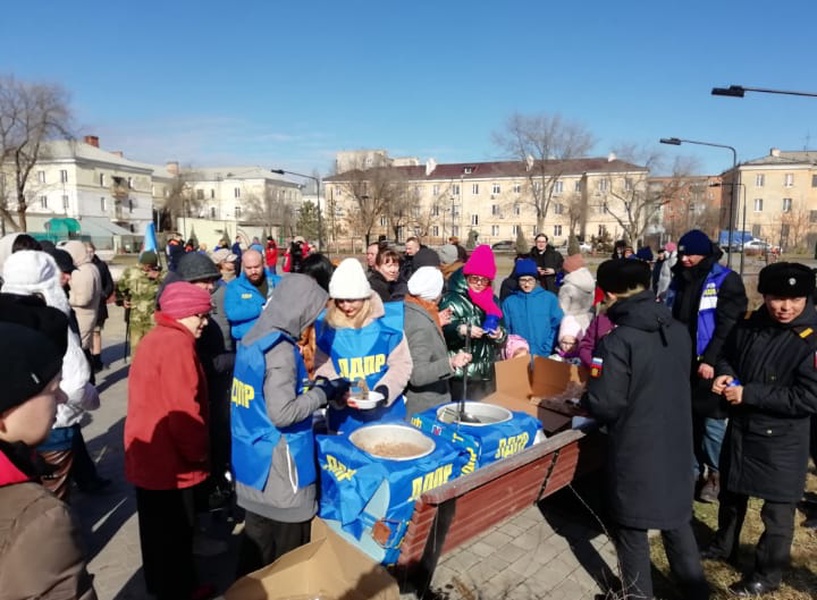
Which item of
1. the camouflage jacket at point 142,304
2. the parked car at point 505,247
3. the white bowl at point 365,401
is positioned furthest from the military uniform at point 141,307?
the parked car at point 505,247

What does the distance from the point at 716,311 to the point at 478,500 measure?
10.0 ft

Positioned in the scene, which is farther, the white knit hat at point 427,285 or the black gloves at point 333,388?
the white knit hat at point 427,285

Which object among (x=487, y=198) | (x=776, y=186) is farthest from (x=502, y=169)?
→ (x=776, y=186)

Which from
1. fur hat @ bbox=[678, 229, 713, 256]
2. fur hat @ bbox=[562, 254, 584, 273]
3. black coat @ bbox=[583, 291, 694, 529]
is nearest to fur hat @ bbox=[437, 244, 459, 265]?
fur hat @ bbox=[562, 254, 584, 273]

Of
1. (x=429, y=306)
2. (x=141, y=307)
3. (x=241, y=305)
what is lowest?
(x=141, y=307)

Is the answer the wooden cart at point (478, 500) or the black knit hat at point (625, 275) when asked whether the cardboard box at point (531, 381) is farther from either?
the black knit hat at point (625, 275)

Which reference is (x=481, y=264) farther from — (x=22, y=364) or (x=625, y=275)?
(x=22, y=364)

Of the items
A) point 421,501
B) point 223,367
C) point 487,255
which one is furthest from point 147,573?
point 487,255

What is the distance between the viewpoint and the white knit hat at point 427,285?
3.91 meters

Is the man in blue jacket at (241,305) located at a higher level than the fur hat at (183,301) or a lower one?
lower

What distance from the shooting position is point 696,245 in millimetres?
4836

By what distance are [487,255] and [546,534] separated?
2.22m

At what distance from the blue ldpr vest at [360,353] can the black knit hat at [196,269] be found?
52.4 inches

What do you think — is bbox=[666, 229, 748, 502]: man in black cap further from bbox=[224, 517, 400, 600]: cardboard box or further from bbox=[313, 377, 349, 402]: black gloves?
bbox=[224, 517, 400, 600]: cardboard box
